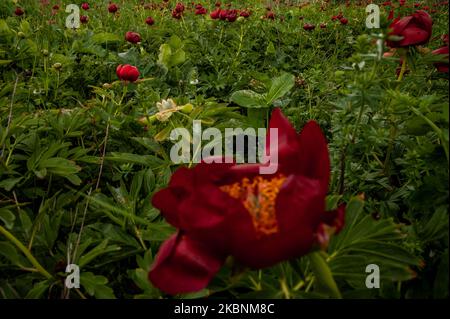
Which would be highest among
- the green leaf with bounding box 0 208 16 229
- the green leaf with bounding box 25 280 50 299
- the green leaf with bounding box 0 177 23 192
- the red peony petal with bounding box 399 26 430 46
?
the red peony petal with bounding box 399 26 430 46

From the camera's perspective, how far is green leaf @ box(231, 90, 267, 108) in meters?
1.36

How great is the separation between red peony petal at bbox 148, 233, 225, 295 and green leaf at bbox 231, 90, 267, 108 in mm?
935

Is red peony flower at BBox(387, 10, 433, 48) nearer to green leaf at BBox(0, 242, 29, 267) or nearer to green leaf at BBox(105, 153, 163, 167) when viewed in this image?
green leaf at BBox(105, 153, 163, 167)

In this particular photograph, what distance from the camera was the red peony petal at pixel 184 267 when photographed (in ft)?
1.50

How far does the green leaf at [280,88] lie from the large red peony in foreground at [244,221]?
0.87 meters

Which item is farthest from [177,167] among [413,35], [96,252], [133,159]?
[413,35]

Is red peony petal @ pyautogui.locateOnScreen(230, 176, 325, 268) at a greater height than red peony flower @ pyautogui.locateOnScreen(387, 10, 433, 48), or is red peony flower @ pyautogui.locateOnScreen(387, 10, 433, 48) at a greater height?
red peony flower @ pyautogui.locateOnScreen(387, 10, 433, 48)

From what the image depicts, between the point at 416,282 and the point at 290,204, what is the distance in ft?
0.98

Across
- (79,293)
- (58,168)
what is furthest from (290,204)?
(58,168)

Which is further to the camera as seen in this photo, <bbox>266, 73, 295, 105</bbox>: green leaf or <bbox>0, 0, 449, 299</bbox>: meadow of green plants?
<bbox>266, 73, 295, 105</bbox>: green leaf

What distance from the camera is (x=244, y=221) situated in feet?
1.39

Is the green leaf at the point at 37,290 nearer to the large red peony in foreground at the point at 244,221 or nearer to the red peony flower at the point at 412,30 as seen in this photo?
the large red peony in foreground at the point at 244,221

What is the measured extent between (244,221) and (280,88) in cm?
102

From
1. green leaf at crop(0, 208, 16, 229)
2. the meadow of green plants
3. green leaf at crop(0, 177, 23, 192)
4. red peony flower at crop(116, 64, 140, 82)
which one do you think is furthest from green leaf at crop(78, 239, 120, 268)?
red peony flower at crop(116, 64, 140, 82)
